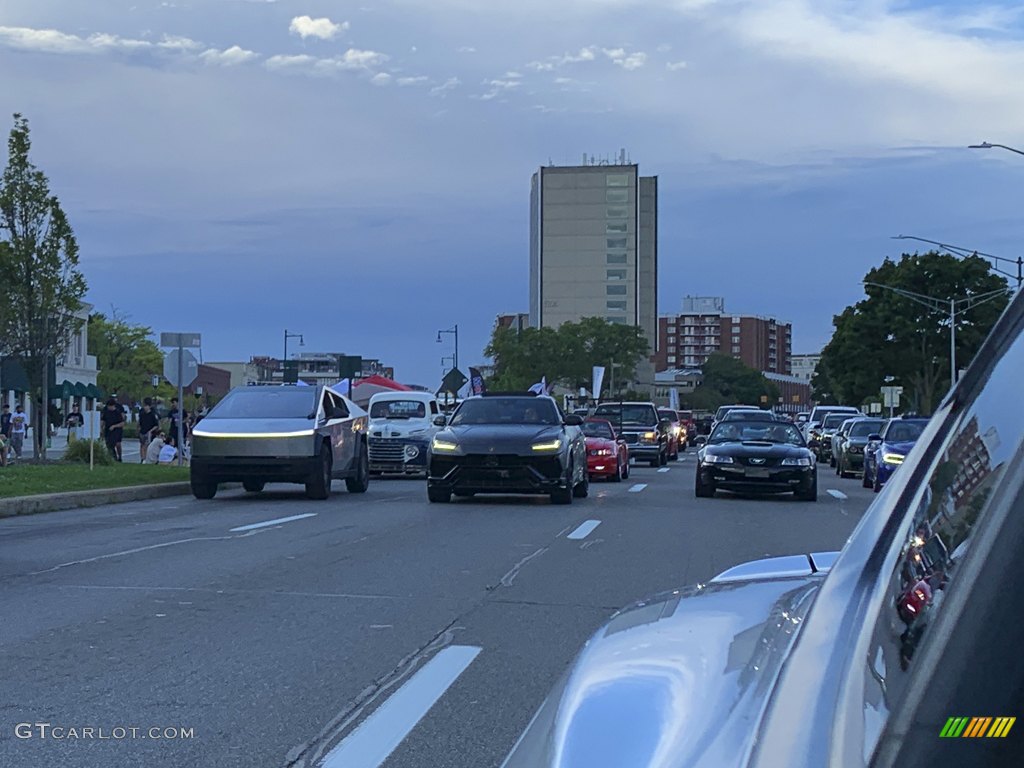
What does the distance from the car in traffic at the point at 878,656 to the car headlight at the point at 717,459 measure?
61.3ft

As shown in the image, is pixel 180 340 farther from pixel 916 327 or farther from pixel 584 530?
pixel 916 327

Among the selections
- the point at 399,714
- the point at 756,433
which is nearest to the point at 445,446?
the point at 756,433

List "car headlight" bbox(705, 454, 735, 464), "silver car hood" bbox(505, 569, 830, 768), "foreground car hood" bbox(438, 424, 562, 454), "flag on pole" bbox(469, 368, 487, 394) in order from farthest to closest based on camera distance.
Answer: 1. "flag on pole" bbox(469, 368, 487, 394)
2. "car headlight" bbox(705, 454, 735, 464)
3. "foreground car hood" bbox(438, 424, 562, 454)
4. "silver car hood" bbox(505, 569, 830, 768)

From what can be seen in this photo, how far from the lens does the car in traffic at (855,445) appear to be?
33.6m

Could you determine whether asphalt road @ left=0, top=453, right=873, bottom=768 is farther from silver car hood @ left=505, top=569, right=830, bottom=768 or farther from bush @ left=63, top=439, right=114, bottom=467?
bush @ left=63, top=439, right=114, bottom=467

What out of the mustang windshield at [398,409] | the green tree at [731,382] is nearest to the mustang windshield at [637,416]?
the mustang windshield at [398,409]

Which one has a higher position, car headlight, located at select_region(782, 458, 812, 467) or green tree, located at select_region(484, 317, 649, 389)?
green tree, located at select_region(484, 317, 649, 389)

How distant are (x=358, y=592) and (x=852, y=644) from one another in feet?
26.4

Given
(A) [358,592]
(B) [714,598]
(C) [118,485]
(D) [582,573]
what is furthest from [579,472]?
(B) [714,598]

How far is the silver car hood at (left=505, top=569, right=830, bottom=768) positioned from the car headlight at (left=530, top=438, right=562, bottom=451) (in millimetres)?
15307

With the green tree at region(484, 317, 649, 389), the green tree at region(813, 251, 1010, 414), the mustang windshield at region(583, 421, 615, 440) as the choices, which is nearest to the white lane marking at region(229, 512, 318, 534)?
the mustang windshield at region(583, 421, 615, 440)

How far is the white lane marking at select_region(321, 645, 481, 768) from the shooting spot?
5082 millimetres

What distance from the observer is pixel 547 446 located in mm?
18562

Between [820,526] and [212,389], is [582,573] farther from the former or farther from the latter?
[212,389]
